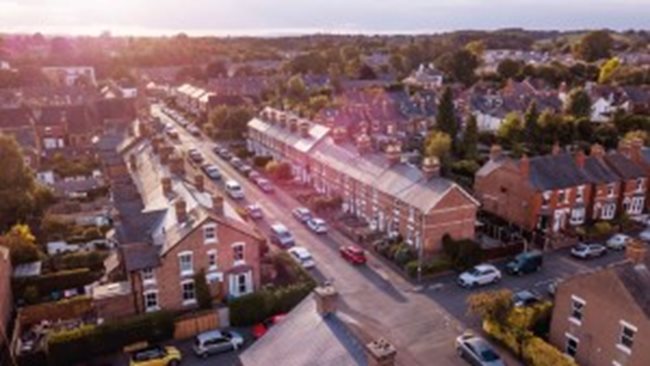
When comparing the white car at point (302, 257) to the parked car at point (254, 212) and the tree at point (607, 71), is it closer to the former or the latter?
the parked car at point (254, 212)

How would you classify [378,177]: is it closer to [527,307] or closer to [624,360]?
[527,307]

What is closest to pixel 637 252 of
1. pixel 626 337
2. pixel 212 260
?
pixel 626 337

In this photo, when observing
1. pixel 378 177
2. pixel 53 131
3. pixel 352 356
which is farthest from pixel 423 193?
pixel 53 131

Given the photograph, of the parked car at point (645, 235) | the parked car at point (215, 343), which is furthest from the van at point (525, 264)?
the parked car at point (215, 343)

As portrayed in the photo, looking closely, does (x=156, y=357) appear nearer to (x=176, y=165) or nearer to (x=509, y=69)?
(x=176, y=165)

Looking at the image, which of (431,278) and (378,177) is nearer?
(431,278)

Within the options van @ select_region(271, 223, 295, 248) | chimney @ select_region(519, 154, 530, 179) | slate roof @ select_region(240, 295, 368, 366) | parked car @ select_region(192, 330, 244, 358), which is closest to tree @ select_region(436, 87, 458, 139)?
chimney @ select_region(519, 154, 530, 179)
